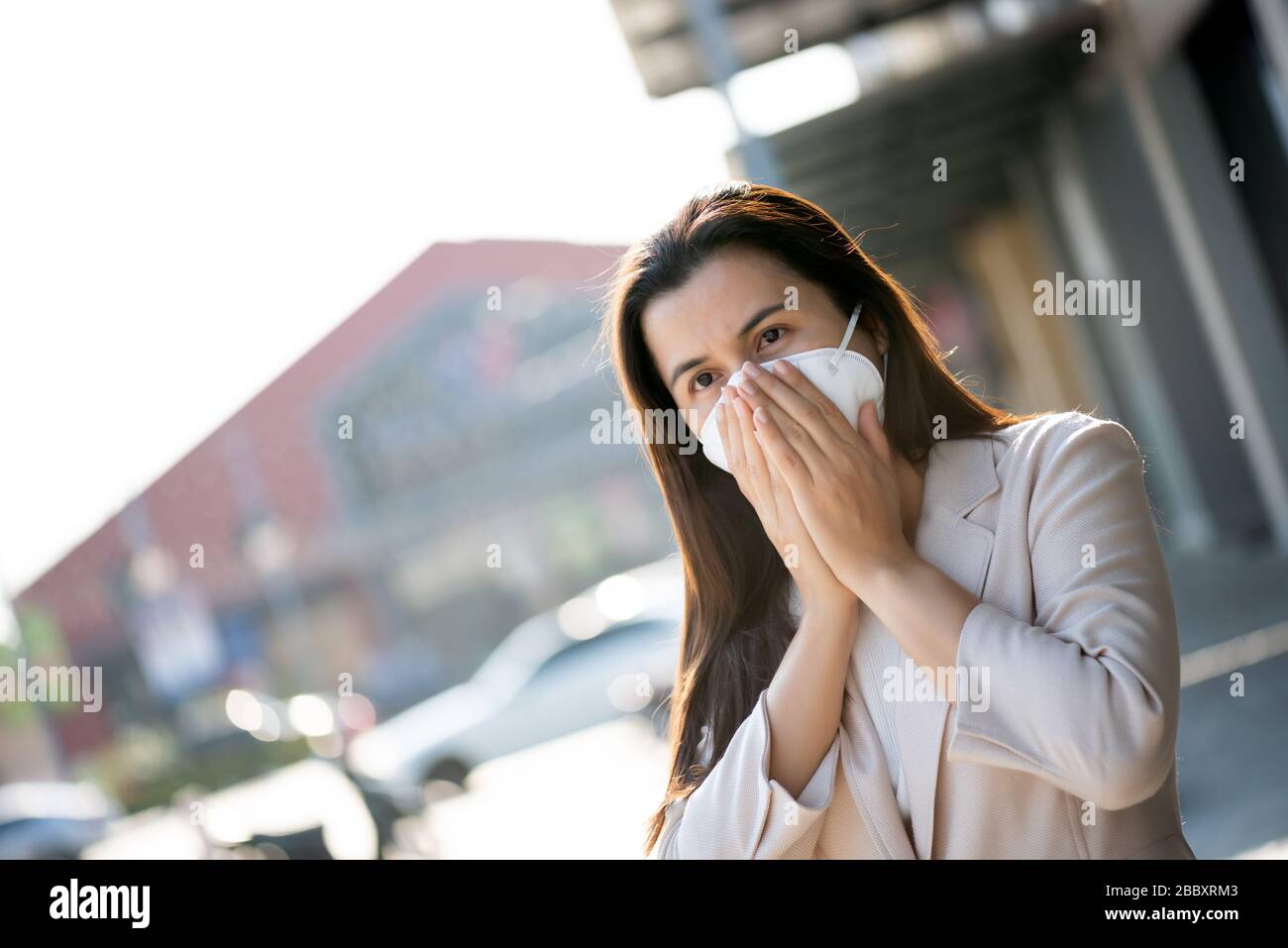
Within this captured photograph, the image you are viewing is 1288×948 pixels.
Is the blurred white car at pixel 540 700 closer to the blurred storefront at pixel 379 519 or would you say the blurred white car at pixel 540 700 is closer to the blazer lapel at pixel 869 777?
the blazer lapel at pixel 869 777

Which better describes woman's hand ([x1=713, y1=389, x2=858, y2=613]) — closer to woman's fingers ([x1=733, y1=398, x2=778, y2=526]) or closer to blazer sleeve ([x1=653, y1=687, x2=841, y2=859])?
woman's fingers ([x1=733, y1=398, x2=778, y2=526])

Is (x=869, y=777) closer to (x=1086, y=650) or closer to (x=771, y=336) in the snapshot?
(x=1086, y=650)

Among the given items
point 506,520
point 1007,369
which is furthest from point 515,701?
point 506,520

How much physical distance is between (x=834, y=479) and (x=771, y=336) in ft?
0.87

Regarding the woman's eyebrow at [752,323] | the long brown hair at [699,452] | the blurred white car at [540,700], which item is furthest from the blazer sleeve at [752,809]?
the blurred white car at [540,700]

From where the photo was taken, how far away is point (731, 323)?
1528 millimetres

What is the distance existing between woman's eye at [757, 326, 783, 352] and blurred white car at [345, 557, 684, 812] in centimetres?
976

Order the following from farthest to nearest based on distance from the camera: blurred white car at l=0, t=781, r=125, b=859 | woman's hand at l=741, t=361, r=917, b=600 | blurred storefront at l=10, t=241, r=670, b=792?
blurred storefront at l=10, t=241, r=670, b=792
blurred white car at l=0, t=781, r=125, b=859
woman's hand at l=741, t=361, r=917, b=600

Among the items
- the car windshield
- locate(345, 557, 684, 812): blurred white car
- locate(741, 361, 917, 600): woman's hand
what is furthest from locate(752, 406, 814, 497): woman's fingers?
the car windshield

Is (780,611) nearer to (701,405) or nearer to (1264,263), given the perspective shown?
(701,405)

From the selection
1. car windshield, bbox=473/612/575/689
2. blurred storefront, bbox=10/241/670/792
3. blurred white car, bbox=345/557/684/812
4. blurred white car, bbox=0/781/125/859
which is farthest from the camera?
blurred storefront, bbox=10/241/670/792

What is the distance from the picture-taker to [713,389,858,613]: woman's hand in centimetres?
140

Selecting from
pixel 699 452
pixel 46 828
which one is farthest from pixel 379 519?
pixel 699 452
